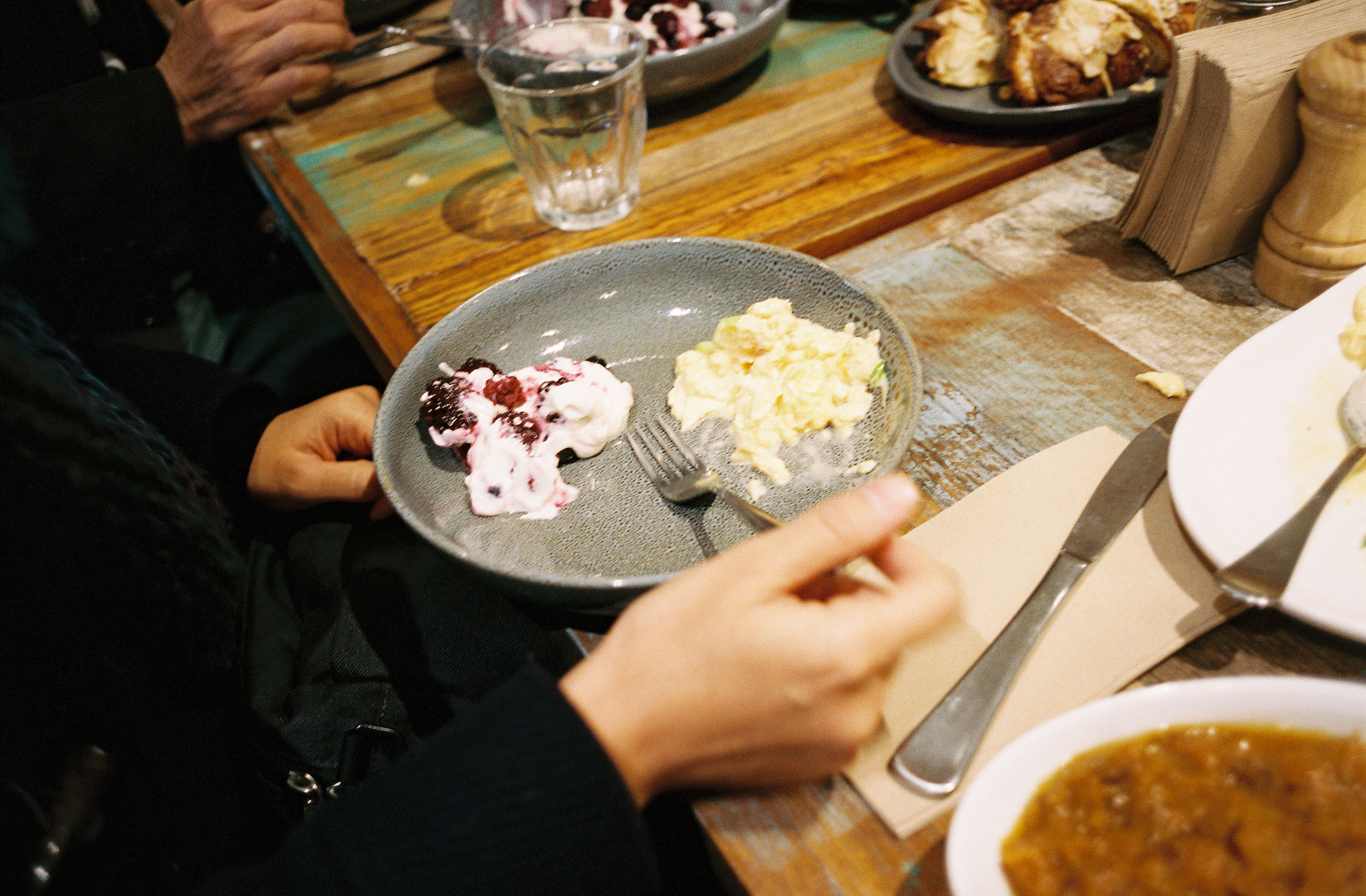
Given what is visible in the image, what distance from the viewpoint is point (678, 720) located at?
0.67 meters

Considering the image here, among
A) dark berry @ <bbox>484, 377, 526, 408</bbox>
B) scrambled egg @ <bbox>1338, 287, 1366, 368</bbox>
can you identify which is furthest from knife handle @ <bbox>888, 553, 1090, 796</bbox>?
dark berry @ <bbox>484, 377, 526, 408</bbox>

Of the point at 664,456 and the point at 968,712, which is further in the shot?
the point at 664,456

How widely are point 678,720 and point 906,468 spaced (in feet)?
1.64

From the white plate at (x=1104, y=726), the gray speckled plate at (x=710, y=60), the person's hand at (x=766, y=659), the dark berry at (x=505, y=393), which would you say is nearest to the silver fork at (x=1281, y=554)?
the white plate at (x=1104, y=726)

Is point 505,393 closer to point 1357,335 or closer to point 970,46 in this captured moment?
point 1357,335

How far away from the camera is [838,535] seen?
0.67m

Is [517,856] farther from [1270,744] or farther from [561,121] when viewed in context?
[561,121]

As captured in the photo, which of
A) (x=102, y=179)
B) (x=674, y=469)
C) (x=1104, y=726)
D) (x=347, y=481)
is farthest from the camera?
(x=102, y=179)

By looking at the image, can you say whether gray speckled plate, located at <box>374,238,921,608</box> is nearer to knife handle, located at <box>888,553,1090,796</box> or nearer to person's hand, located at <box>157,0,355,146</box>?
knife handle, located at <box>888,553,1090,796</box>

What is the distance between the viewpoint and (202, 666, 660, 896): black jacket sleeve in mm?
635

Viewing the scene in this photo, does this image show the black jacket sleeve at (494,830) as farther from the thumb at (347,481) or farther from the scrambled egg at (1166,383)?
the scrambled egg at (1166,383)

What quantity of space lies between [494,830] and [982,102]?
64.3 inches

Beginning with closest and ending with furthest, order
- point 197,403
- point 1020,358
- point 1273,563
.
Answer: point 1273,563, point 1020,358, point 197,403

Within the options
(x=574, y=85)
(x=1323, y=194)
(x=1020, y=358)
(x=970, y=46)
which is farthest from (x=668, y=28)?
(x=1323, y=194)
